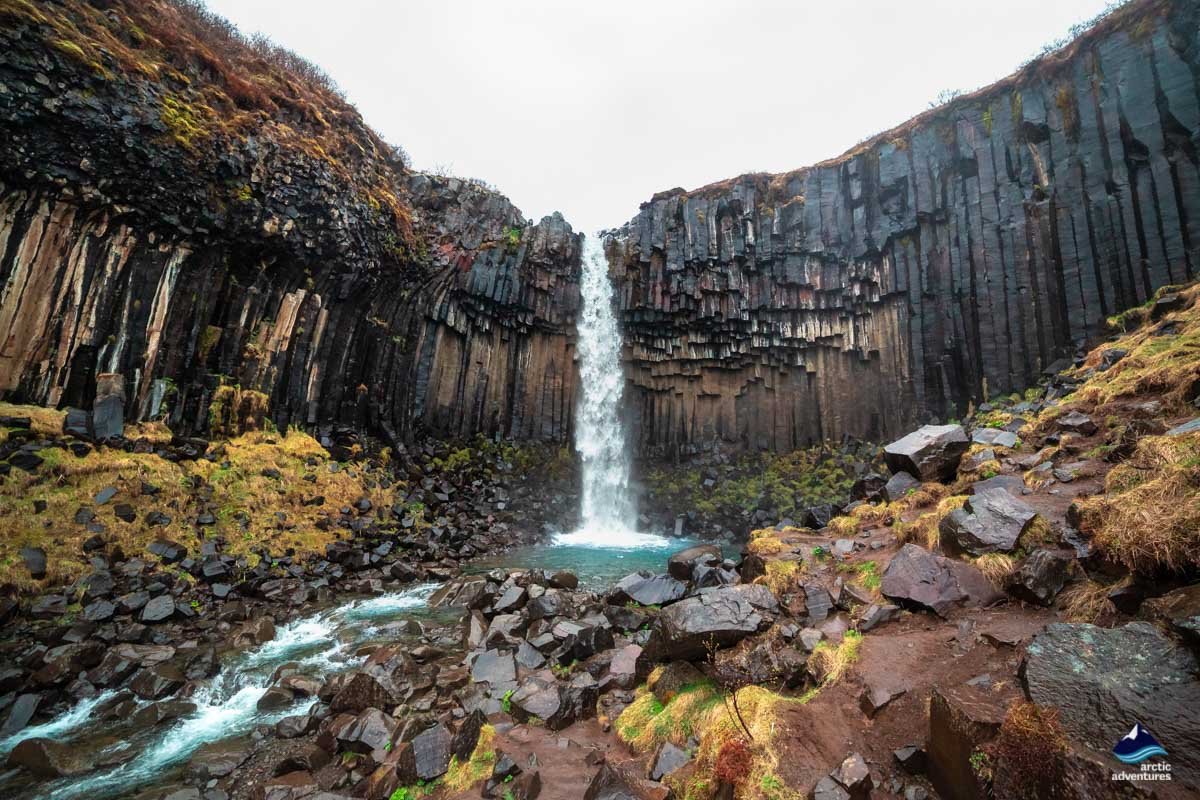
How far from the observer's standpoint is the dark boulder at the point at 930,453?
8945 mm

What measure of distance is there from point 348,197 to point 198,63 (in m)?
5.49

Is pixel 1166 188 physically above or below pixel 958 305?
above

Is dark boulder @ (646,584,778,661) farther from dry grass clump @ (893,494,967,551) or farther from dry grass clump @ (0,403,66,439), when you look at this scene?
dry grass clump @ (0,403,66,439)

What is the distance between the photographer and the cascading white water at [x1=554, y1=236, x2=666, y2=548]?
1094 inches

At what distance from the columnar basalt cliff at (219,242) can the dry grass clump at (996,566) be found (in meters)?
18.9

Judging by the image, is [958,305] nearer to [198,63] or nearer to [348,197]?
[348,197]

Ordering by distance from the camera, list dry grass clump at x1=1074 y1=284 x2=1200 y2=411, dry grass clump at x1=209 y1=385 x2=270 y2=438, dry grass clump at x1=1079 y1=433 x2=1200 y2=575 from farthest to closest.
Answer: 1. dry grass clump at x1=209 y1=385 x2=270 y2=438
2. dry grass clump at x1=1074 y1=284 x2=1200 y2=411
3. dry grass clump at x1=1079 y1=433 x2=1200 y2=575

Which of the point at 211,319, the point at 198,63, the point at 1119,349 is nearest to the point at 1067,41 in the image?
the point at 1119,349

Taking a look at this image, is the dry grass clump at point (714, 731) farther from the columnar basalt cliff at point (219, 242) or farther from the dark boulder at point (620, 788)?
the columnar basalt cliff at point (219, 242)

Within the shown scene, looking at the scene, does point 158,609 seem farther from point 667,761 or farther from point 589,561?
point 589,561

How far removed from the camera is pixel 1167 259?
15641 millimetres

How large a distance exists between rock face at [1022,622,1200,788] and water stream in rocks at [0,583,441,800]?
26.3 feet

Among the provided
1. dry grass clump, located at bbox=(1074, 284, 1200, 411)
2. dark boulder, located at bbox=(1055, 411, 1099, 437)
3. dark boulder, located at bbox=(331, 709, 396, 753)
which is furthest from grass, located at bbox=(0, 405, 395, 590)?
dry grass clump, located at bbox=(1074, 284, 1200, 411)

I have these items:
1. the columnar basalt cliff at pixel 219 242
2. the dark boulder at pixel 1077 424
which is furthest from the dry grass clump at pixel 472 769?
the columnar basalt cliff at pixel 219 242
